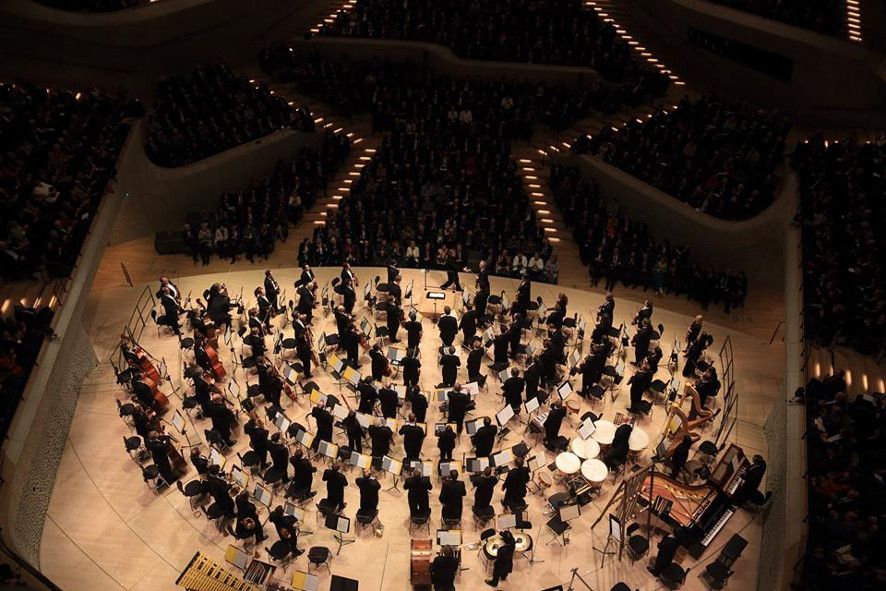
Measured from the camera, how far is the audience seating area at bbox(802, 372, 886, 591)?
31.9ft

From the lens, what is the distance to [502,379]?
13539mm

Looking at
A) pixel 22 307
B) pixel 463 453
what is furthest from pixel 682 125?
pixel 22 307

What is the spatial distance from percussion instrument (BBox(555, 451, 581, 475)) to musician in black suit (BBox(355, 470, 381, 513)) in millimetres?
3098

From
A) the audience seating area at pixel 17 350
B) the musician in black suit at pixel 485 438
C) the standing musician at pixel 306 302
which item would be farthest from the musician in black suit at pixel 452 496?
the audience seating area at pixel 17 350

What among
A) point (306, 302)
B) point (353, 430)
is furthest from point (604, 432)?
point (306, 302)

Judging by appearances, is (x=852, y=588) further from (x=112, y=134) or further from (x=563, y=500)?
(x=112, y=134)

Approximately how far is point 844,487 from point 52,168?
17.2 m

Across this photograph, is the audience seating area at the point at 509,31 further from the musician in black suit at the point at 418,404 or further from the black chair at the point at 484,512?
the black chair at the point at 484,512

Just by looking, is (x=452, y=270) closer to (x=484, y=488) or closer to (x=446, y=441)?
(x=446, y=441)

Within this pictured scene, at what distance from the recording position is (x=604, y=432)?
1265 cm

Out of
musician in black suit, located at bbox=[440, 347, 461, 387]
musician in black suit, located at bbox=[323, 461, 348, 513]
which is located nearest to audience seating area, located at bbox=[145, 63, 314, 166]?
musician in black suit, located at bbox=[440, 347, 461, 387]

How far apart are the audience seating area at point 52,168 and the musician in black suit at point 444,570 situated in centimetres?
926

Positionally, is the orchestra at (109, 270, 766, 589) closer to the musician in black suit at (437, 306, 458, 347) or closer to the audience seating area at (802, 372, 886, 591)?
the musician in black suit at (437, 306, 458, 347)

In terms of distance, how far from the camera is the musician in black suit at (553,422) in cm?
1264
